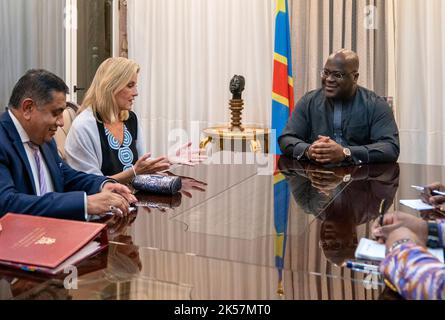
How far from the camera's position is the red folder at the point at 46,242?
1456mm

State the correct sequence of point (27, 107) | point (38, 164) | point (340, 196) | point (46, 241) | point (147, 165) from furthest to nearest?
1. point (147, 165)
2. point (340, 196)
3. point (38, 164)
4. point (27, 107)
5. point (46, 241)

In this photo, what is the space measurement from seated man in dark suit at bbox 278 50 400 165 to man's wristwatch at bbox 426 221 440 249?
1719 millimetres

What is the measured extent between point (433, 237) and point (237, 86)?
10.8 feet

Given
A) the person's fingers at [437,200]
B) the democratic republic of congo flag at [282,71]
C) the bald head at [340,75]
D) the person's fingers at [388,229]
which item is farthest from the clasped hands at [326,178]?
the democratic republic of congo flag at [282,71]

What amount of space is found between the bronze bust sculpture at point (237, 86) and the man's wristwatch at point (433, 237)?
3.28 m

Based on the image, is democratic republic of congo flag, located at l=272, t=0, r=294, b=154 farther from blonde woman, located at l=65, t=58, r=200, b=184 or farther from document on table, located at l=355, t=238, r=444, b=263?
document on table, located at l=355, t=238, r=444, b=263

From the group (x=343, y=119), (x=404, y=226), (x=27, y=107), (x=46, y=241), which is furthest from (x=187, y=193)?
(x=343, y=119)

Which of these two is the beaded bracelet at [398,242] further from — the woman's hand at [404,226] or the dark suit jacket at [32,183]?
the dark suit jacket at [32,183]

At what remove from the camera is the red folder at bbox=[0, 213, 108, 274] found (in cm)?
146

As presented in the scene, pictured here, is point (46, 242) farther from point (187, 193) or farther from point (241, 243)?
point (187, 193)

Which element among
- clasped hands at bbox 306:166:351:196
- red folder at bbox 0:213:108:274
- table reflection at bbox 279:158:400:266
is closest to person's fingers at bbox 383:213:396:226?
table reflection at bbox 279:158:400:266

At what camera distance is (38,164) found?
228 cm

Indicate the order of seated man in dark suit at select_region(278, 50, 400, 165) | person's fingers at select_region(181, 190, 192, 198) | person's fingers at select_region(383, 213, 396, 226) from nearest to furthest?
person's fingers at select_region(383, 213, 396, 226) < person's fingers at select_region(181, 190, 192, 198) < seated man in dark suit at select_region(278, 50, 400, 165)

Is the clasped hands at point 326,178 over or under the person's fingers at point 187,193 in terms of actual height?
over
